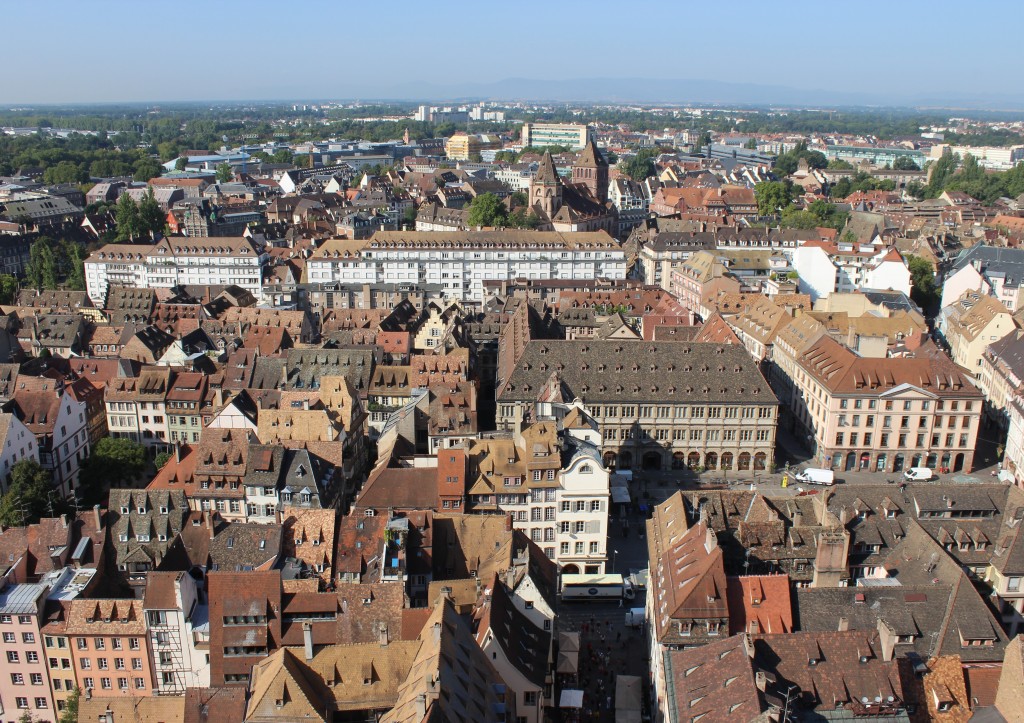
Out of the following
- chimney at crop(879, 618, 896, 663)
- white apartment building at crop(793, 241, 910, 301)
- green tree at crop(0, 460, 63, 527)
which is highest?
white apartment building at crop(793, 241, 910, 301)

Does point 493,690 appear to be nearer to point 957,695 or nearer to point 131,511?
point 957,695

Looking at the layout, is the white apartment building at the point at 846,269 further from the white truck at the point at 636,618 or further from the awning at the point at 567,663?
the awning at the point at 567,663

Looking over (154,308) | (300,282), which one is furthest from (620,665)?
(300,282)

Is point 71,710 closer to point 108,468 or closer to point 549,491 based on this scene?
point 108,468

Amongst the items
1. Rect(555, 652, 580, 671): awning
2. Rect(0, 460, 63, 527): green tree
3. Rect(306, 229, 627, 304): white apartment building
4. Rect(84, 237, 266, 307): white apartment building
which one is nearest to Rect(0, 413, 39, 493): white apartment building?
Rect(0, 460, 63, 527): green tree

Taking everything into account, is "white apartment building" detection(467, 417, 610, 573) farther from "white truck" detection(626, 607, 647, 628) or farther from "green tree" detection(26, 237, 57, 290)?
"green tree" detection(26, 237, 57, 290)

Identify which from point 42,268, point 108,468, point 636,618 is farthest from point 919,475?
point 42,268
